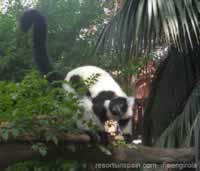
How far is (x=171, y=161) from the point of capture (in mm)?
2988

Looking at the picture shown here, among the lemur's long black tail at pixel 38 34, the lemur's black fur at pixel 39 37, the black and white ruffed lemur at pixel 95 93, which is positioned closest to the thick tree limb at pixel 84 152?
the black and white ruffed lemur at pixel 95 93

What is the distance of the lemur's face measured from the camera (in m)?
2.76

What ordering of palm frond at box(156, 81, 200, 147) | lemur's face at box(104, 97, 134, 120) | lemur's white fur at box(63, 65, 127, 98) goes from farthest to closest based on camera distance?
palm frond at box(156, 81, 200, 147) → lemur's white fur at box(63, 65, 127, 98) → lemur's face at box(104, 97, 134, 120)

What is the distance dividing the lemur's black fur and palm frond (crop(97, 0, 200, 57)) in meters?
0.57

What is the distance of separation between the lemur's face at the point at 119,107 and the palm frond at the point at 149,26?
32.8 inches

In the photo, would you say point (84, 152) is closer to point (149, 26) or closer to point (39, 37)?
point (39, 37)

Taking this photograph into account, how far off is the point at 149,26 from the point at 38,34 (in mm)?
870

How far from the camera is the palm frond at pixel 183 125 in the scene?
12.0 feet

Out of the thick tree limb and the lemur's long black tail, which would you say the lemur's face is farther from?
the lemur's long black tail

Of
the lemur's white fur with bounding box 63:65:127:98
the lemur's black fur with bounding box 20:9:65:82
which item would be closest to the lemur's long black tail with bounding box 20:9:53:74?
the lemur's black fur with bounding box 20:9:65:82

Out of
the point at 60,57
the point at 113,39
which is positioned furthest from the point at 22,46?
the point at 113,39

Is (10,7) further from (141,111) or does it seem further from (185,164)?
(185,164)

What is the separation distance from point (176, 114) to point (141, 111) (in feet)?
3.14

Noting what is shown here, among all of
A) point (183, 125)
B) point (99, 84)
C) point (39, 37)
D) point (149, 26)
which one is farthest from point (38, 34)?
point (183, 125)
